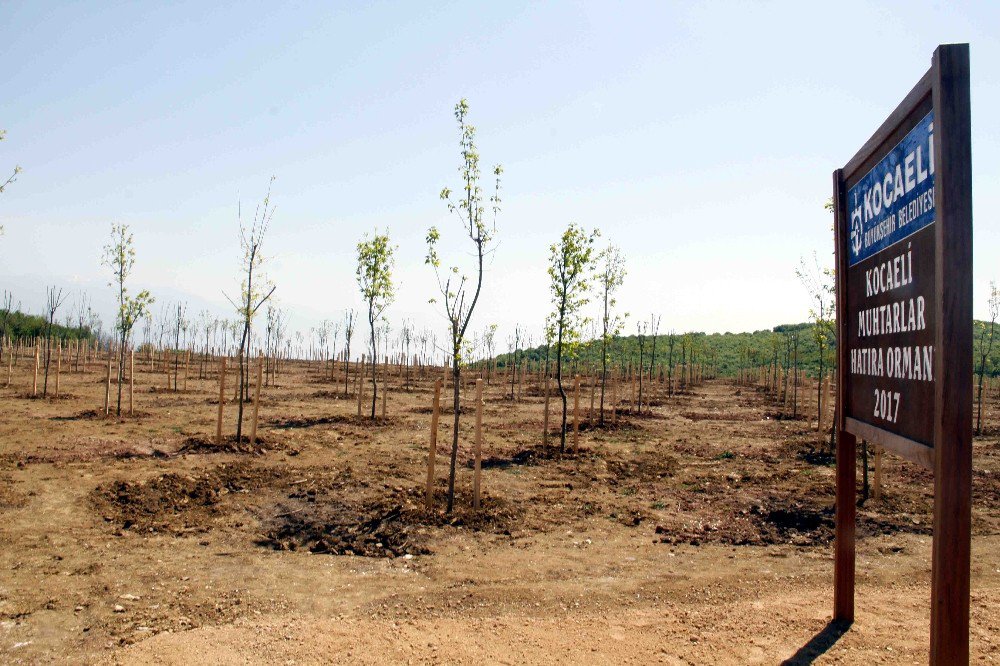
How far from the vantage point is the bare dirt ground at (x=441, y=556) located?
210 inches

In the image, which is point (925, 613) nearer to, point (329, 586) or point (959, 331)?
point (959, 331)

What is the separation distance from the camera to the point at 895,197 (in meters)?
4.27

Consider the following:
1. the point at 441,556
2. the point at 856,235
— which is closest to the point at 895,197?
the point at 856,235

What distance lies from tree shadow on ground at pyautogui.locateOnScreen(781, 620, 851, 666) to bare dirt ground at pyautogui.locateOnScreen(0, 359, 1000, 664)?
25 millimetres

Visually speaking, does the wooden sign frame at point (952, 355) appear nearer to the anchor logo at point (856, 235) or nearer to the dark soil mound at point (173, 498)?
the anchor logo at point (856, 235)

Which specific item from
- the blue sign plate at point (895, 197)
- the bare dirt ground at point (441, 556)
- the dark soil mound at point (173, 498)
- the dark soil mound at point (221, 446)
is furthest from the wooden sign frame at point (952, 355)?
the dark soil mound at point (221, 446)

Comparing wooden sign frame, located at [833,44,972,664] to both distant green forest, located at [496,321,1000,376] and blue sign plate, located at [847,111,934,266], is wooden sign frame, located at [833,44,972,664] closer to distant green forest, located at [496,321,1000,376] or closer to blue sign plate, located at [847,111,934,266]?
blue sign plate, located at [847,111,934,266]

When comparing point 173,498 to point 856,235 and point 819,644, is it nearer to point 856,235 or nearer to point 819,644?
point 819,644

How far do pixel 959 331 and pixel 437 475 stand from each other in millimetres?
10547

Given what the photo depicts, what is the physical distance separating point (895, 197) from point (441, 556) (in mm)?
6178

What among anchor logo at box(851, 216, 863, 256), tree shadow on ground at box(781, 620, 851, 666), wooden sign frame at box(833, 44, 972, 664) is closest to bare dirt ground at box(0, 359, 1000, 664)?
tree shadow on ground at box(781, 620, 851, 666)

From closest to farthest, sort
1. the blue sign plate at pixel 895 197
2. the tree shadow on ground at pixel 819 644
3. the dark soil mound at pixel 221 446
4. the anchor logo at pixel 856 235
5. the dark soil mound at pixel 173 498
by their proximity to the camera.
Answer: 1. the blue sign plate at pixel 895 197
2. the tree shadow on ground at pixel 819 644
3. the anchor logo at pixel 856 235
4. the dark soil mound at pixel 173 498
5. the dark soil mound at pixel 221 446

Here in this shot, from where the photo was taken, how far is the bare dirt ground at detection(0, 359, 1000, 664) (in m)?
5.34

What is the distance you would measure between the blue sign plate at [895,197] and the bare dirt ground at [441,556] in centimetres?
331
